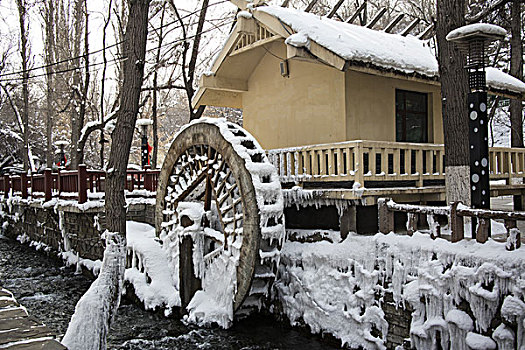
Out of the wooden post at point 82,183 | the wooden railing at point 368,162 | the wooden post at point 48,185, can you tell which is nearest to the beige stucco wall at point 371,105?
the wooden railing at point 368,162

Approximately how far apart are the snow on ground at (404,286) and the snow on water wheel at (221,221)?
0.74 meters

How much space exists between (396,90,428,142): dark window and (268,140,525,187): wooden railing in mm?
858

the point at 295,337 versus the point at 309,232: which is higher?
the point at 309,232

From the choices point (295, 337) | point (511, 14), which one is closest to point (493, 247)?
point (295, 337)

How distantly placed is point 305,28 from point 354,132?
2.40 m

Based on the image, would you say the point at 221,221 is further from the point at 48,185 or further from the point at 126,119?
the point at 48,185

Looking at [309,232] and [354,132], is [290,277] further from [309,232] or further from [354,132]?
[354,132]

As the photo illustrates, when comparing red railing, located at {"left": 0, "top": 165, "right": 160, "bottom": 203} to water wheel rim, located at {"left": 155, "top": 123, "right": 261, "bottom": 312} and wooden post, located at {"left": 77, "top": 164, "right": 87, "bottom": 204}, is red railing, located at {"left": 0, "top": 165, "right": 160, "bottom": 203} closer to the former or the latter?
wooden post, located at {"left": 77, "top": 164, "right": 87, "bottom": 204}

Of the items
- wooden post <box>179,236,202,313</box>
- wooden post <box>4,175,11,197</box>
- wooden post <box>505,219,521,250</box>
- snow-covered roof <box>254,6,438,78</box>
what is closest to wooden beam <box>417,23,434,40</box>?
snow-covered roof <box>254,6,438,78</box>

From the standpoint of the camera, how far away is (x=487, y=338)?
5582 mm

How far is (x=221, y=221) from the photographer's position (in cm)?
923

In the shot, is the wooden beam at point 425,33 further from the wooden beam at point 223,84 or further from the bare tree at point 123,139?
the bare tree at point 123,139

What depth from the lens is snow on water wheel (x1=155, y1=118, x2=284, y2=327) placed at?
27.6ft

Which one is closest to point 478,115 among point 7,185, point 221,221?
point 221,221
